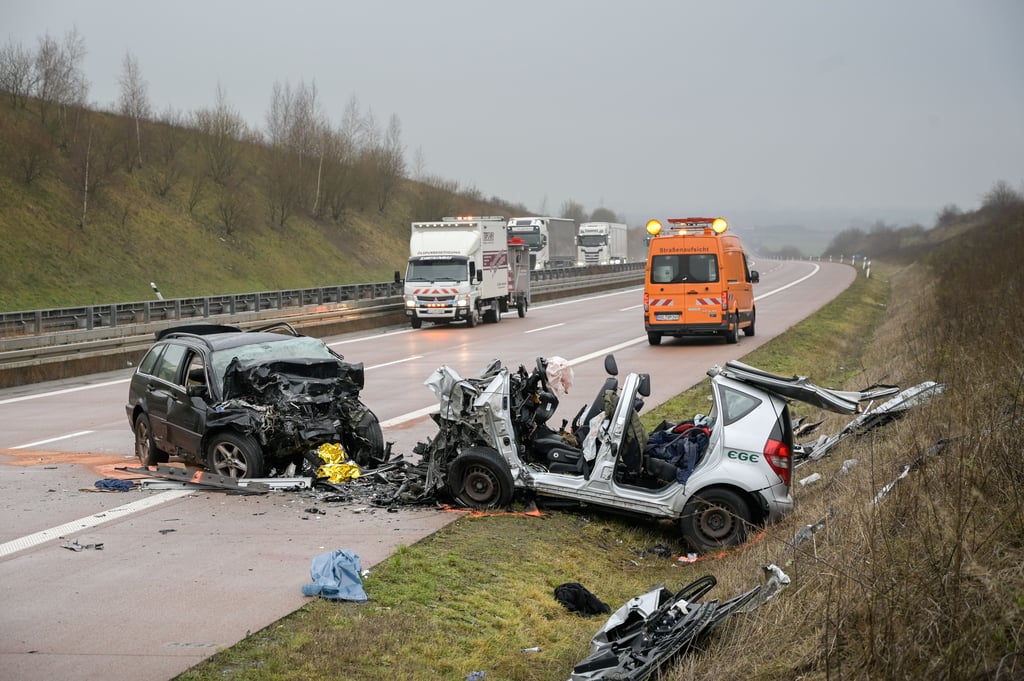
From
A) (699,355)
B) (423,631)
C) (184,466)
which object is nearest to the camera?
(423,631)

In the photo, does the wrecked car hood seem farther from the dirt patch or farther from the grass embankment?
the dirt patch

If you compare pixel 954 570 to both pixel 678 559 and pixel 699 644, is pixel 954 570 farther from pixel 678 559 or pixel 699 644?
pixel 678 559

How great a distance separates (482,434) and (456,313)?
24276 mm

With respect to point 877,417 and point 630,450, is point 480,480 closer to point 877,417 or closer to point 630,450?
point 630,450

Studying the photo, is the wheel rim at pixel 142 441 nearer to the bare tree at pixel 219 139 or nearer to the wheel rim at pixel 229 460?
the wheel rim at pixel 229 460

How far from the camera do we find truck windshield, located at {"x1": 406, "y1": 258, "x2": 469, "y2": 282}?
3491cm

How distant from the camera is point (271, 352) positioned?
42.2 ft

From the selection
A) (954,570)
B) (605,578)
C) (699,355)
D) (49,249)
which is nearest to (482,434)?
Result: (605,578)

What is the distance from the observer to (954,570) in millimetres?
5270

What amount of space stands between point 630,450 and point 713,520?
0.99m

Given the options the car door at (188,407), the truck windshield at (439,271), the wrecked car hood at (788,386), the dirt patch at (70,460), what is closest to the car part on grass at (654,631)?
the wrecked car hood at (788,386)

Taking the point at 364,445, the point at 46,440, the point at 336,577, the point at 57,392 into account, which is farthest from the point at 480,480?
the point at 57,392

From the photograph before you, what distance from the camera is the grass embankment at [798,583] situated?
201 inches

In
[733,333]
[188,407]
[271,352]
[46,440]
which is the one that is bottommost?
[46,440]
